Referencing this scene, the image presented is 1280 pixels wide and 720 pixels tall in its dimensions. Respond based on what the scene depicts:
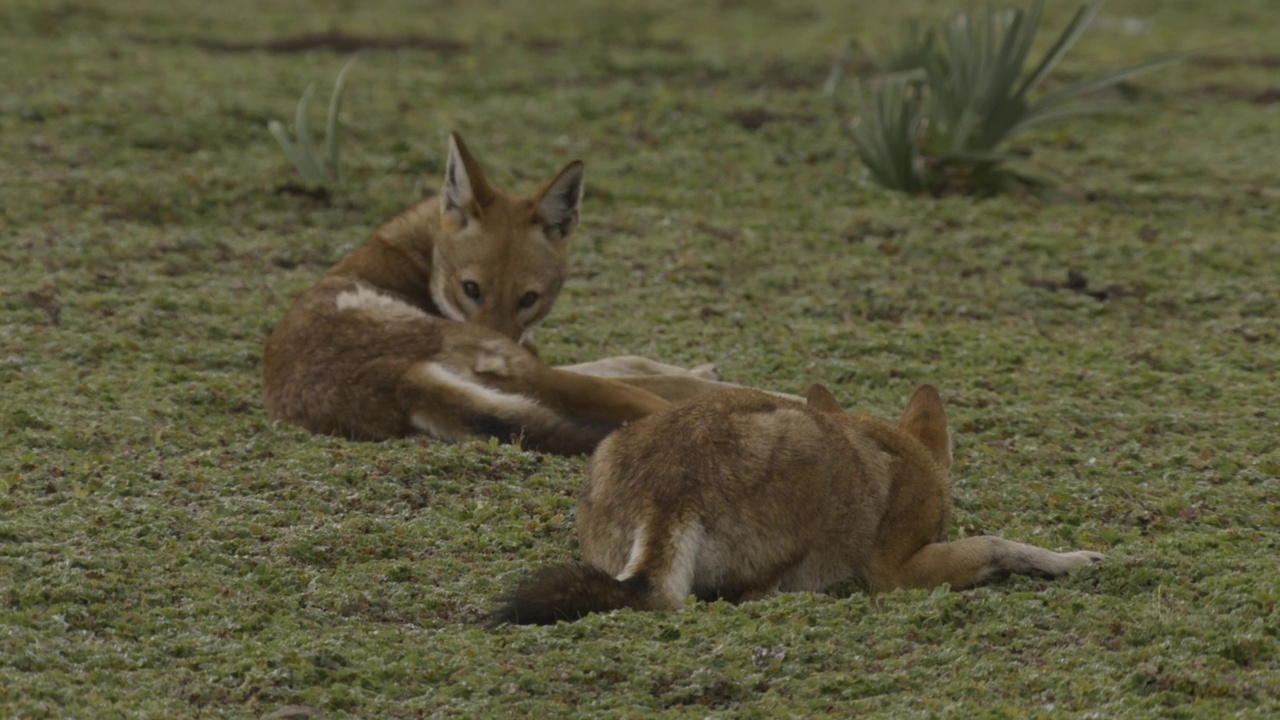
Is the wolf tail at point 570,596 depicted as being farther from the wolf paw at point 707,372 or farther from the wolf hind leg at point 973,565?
the wolf paw at point 707,372

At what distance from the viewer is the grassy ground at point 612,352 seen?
4.23 meters

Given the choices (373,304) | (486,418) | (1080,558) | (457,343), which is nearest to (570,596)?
(1080,558)

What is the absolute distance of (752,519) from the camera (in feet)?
15.0

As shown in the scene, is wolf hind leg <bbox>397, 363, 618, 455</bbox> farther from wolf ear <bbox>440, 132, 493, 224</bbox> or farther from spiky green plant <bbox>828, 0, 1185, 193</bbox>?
spiky green plant <bbox>828, 0, 1185, 193</bbox>

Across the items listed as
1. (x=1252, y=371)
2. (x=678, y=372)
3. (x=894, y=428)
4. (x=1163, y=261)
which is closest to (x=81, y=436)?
(x=678, y=372)

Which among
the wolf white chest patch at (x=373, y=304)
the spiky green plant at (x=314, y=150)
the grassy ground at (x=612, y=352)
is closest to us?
the grassy ground at (x=612, y=352)

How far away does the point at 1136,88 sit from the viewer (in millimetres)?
13281

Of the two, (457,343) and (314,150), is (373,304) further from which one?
(314,150)

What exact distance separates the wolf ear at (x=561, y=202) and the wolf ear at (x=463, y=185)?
0.25m

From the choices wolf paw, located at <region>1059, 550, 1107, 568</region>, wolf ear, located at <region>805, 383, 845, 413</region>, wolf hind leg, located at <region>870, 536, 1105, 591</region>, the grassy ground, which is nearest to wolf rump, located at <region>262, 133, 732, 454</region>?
the grassy ground

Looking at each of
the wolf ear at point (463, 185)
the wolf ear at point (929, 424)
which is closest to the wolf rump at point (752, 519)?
the wolf ear at point (929, 424)

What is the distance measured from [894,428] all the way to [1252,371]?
9.64 ft

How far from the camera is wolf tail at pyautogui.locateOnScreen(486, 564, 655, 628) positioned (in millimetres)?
4391

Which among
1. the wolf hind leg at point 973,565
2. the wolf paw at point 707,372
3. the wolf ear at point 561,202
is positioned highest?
the wolf ear at point 561,202
